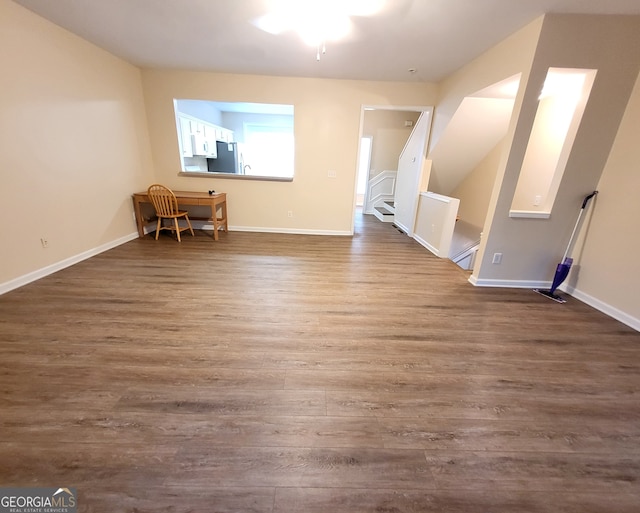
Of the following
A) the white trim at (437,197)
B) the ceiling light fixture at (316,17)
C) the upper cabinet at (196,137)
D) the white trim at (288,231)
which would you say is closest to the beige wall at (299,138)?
the white trim at (288,231)

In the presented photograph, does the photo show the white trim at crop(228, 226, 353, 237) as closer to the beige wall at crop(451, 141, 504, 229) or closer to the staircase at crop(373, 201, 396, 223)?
the staircase at crop(373, 201, 396, 223)

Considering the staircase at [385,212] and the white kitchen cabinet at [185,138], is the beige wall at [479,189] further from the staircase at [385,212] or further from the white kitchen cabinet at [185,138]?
the white kitchen cabinet at [185,138]

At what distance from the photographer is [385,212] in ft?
22.8

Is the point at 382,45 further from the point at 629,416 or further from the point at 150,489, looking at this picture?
the point at 150,489

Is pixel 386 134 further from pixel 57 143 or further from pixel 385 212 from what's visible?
pixel 57 143

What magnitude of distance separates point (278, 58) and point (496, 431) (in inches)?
176

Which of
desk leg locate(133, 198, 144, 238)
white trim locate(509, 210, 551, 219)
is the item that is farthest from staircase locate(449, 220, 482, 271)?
desk leg locate(133, 198, 144, 238)

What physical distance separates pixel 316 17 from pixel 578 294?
4.01 metres

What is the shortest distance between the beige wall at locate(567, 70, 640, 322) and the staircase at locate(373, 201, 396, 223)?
397cm

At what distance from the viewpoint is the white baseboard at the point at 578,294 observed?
2.47 m

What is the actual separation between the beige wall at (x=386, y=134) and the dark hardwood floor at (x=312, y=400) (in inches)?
218

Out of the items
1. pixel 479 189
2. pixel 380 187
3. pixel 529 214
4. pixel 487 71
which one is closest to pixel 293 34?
pixel 487 71

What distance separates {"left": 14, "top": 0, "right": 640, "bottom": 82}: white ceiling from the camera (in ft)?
7.55

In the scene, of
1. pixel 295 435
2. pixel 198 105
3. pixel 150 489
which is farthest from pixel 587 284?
pixel 198 105
